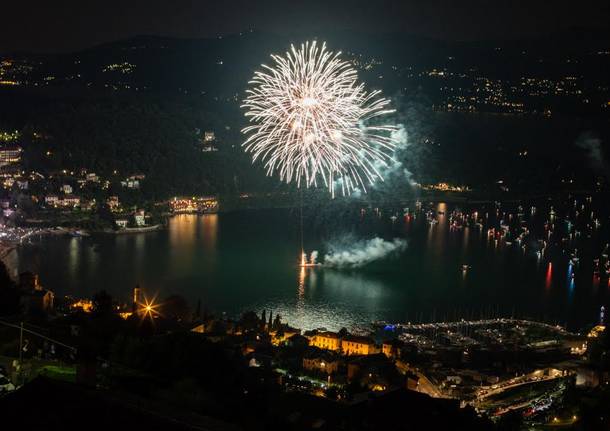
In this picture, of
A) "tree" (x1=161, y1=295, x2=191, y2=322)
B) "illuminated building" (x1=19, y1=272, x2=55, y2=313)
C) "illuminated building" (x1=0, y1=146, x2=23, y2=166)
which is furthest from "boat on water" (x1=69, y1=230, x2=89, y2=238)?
"tree" (x1=161, y1=295, x2=191, y2=322)

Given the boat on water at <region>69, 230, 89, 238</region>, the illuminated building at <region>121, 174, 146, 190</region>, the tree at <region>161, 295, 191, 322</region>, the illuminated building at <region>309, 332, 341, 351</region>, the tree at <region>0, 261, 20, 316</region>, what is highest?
the illuminated building at <region>121, 174, 146, 190</region>

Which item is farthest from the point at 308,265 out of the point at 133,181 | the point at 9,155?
the point at 9,155

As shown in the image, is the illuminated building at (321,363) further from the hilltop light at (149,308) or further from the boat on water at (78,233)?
the boat on water at (78,233)

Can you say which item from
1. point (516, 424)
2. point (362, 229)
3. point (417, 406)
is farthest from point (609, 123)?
point (417, 406)

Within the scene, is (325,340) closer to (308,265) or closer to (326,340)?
(326,340)

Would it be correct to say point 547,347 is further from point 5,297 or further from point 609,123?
point 609,123

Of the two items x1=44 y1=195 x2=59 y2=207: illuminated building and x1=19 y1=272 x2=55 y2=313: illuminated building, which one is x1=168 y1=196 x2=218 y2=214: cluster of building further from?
x1=19 y1=272 x2=55 y2=313: illuminated building

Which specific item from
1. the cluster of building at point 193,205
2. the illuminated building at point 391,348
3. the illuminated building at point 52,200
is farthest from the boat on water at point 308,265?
the illuminated building at point 52,200

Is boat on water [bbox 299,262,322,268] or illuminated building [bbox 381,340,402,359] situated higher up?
boat on water [bbox 299,262,322,268]
